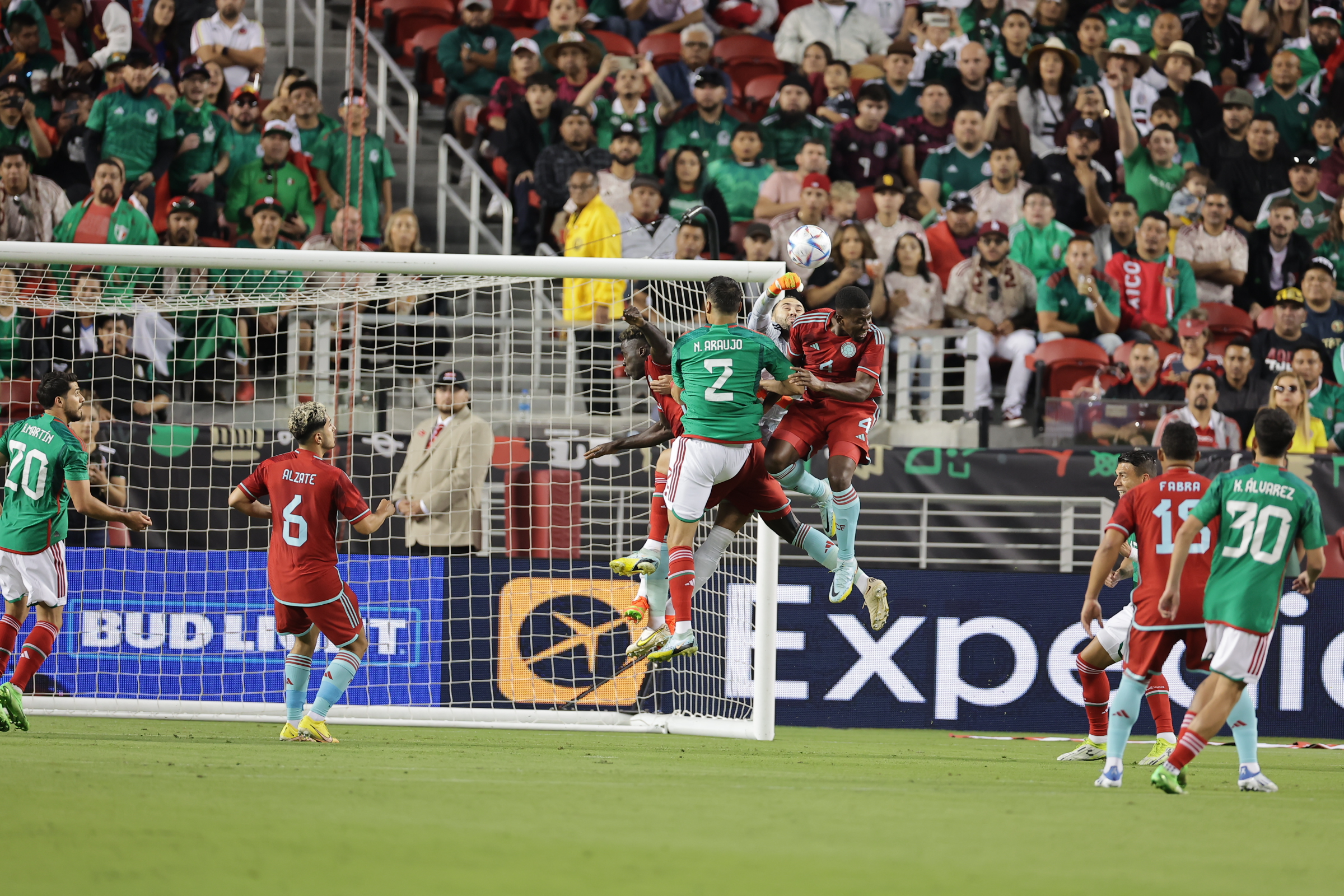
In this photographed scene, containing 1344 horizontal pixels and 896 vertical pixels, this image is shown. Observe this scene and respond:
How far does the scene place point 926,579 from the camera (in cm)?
1298

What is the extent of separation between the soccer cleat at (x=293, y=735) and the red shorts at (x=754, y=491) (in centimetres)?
294

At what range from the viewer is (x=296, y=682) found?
9.65 metres

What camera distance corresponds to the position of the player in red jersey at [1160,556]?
8078 mm

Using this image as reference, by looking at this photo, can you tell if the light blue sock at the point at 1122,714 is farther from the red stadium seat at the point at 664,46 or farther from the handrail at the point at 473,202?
the red stadium seat at the point at 664,46

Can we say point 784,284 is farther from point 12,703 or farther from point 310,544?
point 12,703

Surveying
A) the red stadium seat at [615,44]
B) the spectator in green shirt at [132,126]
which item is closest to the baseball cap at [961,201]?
the red stadium seat at [615,44]

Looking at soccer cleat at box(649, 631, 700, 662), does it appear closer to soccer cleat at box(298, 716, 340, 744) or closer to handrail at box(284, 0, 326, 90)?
soccer cleat at box(298, 716, 340, 744)

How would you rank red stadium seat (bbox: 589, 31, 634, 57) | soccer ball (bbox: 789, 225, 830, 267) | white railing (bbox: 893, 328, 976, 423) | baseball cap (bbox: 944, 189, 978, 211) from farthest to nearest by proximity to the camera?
red stadium seat (bbox: 589, 31, 634, 57)
baseball cap (bbox: 944, 189, 978, 211)
white railing (bbox: 893, 328, 976, 423)
soccer ball (bbox: 789, 225, 830, 267)

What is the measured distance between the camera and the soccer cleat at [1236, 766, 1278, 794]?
7777 millimetres

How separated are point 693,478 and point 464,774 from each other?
2.64 m

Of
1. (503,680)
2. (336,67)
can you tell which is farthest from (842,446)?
(336,67)

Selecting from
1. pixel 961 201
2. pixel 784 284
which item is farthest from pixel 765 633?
pixel 961 201

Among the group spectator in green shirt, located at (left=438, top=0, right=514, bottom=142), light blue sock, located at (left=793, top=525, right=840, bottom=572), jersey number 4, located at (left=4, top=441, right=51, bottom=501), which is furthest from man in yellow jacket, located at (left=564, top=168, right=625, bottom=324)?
jersey number 4, located at (left=4, top=441, right=51, bottom=501)

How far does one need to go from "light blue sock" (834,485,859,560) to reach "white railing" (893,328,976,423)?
3826 millimetres
